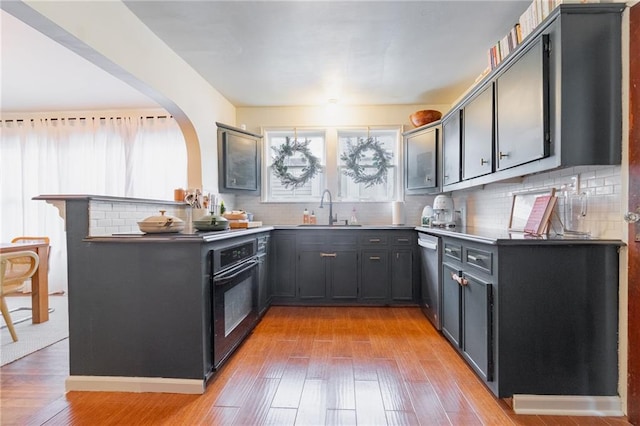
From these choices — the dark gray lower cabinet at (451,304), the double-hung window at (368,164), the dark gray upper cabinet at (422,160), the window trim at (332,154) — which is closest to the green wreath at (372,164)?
the double-hung window at (368,164)

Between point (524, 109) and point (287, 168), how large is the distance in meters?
2.97

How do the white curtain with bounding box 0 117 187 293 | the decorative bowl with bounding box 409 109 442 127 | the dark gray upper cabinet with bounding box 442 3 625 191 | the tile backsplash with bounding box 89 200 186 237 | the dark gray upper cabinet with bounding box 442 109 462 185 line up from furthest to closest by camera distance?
1. the white curtain with bounding box 0 117 187 293
2. the decorative bowl with bounding box 409 109 442 127
3. the dark gray upper cabinet with bounding box 442 109 462 185
4. the tile backsplash with bounding box 89 200 186 237
5. the dark gray upper cabinet with bounding box 442 3 625 191

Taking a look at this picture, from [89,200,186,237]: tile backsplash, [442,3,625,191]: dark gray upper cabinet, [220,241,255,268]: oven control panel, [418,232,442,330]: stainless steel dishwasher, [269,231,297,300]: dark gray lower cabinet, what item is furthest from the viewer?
[269,231,297,300]: dark gray lower cabinet

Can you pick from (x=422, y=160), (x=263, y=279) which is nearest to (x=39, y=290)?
(x=263, y=279)

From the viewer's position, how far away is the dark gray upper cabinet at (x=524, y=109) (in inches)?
69.7

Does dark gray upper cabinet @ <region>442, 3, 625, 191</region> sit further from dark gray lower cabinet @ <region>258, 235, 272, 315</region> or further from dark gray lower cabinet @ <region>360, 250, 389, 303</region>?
dark gray lower cabinet @ <region>258, 235, 272, 315</region>

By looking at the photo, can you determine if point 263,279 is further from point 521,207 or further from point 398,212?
point 521,207

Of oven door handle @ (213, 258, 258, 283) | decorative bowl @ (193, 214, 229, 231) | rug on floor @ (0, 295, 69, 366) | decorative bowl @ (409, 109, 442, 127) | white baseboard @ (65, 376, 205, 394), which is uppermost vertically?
decorative bowl @ (409, 109, 442, 127)

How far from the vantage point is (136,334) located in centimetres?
200

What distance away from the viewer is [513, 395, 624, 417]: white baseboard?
173 centimetres

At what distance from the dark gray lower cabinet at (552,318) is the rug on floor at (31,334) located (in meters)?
3.44

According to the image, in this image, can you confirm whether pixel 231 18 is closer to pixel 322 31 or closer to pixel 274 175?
pixel 322 31

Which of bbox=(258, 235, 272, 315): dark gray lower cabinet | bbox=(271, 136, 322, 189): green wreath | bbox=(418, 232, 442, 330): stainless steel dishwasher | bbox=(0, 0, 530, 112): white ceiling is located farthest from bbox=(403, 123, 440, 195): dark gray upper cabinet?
bbox=(258, 235, 272, 315): dark gray lower cabinet

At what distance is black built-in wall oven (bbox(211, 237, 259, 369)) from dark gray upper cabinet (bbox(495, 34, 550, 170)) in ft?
6.72
